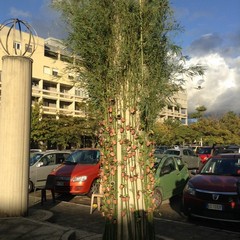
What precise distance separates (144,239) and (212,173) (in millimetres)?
4671

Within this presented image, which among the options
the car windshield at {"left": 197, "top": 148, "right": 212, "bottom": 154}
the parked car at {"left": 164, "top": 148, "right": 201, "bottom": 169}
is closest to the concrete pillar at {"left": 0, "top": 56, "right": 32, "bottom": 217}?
the parked car at {"left": 164, "top": 148, "right": 201, "bottom": 169}

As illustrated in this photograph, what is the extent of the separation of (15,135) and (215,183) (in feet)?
15.3

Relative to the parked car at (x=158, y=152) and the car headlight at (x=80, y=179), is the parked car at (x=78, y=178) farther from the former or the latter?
the parked car at (x=158, y=152)

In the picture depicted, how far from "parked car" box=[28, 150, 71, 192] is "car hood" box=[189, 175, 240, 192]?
6.87 m

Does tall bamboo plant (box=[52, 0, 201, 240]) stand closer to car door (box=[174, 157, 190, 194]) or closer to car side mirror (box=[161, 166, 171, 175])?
car side mirror (box=[161, 166, 171, 175])

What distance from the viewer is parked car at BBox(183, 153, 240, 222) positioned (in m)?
7.31

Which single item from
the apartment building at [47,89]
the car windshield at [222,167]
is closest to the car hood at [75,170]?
the car windshield at [222,167]

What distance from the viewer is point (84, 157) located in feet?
41.0

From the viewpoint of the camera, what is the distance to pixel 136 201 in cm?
462

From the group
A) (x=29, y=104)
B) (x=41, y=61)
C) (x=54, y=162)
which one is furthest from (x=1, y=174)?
(x=41, y=61)

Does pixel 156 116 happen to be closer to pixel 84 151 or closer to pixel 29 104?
pixel 29 104

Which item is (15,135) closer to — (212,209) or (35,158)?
(212,209)

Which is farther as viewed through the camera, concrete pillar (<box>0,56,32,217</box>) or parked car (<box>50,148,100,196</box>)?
parked car (<box>50,148,100,196</box>)

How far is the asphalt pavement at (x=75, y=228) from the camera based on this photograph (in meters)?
5.93
